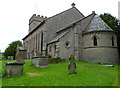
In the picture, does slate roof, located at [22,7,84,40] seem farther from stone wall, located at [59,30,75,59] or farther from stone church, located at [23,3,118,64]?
stone wall, located at [59,30,75,59]

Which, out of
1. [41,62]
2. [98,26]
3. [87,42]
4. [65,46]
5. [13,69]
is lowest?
[13,69]

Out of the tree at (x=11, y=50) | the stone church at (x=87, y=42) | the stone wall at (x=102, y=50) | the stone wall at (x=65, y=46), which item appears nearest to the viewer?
the stone wall at (x=102, y=50)

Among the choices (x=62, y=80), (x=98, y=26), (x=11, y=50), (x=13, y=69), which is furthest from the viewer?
(x=11, y=50)

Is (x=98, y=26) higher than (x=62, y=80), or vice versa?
(x=98, y=26)

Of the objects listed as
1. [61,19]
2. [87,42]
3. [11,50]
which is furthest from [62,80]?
[11,50]

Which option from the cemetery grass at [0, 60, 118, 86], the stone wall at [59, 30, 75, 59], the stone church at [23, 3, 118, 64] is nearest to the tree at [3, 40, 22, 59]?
the stone church at [23, 3, 118, 64]

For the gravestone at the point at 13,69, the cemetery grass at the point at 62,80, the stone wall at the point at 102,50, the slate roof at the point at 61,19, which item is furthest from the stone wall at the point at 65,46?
the gravestone at the point at 13,69

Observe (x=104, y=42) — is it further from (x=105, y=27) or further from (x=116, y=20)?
(x=116, y=20)

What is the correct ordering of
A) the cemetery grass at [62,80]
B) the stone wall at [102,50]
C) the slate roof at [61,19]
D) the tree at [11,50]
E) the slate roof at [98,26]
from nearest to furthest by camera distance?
the cemetery grass at [62,80]
the stone wall at [102,50]
the slate roof at [98,26]
the slate roof at [61,19]
the tree at [11,50]

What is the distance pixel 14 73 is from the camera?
11.5 metres

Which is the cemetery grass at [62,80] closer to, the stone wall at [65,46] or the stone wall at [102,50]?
the stone wall at [102,50]

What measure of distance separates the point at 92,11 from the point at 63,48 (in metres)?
11.1

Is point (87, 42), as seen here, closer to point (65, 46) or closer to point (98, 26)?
point (98, 26)

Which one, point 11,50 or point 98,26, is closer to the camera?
point 98,26
